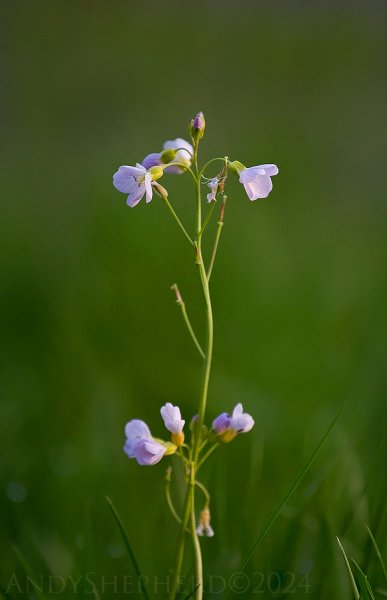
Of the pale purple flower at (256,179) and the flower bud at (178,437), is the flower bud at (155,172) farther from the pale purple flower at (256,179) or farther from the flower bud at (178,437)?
the flower bud at (178,437)

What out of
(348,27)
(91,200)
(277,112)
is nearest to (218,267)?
(91,200)

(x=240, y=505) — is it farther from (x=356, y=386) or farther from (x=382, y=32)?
(x=382, y=32)

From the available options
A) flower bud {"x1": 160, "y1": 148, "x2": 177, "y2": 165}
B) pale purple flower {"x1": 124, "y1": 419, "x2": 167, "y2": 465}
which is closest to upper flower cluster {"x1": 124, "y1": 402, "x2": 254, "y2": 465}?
pale purple flower {"x1": 124, "y1": 419, "x2": 167, "y2": 465}

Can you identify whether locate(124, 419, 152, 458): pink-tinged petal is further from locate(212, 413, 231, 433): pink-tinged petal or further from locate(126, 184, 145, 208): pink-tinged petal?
locate(126, 184, 145, 208): pink-tinged petal

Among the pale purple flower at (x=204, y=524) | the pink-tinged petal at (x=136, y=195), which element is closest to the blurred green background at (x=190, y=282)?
the pale purple flower at (x=204, y=524)

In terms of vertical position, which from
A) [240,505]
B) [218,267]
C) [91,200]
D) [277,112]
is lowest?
[240,505]

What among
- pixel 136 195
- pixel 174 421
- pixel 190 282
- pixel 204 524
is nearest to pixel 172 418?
pixel 174 421

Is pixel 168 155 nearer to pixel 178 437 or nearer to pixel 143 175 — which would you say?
pixel 143 175
